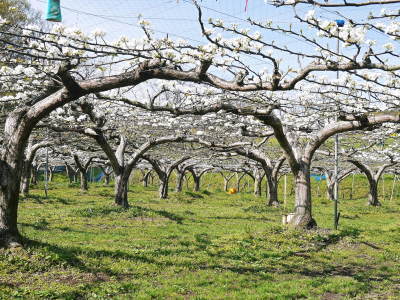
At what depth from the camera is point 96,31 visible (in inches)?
247

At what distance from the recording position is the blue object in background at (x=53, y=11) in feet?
16.0

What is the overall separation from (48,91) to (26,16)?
17959mm

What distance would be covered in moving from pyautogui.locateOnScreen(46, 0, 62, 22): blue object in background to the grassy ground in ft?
12.9

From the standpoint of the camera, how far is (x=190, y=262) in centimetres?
889

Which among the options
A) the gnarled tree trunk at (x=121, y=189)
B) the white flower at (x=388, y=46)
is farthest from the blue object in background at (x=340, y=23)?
the gnarled tree trunk at (x=121, y=189)

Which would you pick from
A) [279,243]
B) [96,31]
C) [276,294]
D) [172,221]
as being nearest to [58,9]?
[96,31]

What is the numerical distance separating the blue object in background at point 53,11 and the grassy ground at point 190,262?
3.92m

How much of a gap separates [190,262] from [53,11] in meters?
5.88

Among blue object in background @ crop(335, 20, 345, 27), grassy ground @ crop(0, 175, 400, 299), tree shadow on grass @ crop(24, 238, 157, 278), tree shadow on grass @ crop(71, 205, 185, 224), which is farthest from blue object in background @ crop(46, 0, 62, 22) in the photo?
tree shadow on grass @ crop(71, 205, 185, 224)

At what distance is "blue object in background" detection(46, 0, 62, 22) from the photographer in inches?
191

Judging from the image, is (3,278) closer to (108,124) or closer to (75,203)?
(108,124)

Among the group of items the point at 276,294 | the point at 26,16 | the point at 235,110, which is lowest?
the point at 276,294

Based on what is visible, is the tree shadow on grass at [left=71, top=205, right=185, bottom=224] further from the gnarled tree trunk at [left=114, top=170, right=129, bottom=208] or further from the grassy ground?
the grassy ground

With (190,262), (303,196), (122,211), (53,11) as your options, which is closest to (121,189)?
(122,211)
